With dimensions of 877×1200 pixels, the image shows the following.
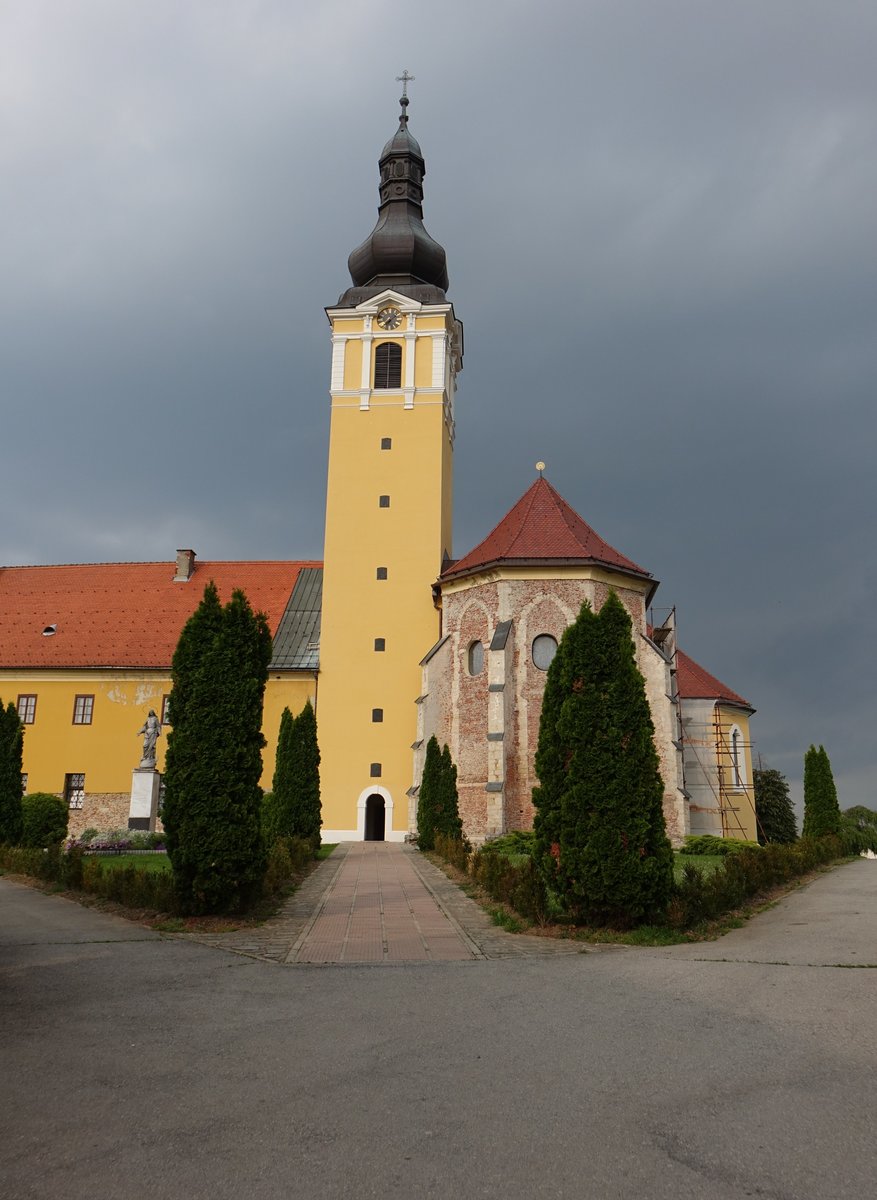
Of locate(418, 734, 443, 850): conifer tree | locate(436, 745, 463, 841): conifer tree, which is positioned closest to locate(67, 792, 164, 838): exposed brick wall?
locate(418, 734, 443, 850): conifer tree

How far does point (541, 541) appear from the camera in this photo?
30.1 m

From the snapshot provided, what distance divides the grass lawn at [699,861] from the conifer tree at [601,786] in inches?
230

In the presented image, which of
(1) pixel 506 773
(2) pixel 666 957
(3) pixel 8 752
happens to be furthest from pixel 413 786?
(2) pixel 666 957

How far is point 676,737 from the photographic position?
1116 inches

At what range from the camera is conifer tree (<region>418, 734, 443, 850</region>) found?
964 inches

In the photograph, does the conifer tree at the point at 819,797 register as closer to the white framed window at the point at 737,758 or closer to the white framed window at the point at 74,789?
the white framed window at the point at 737,758

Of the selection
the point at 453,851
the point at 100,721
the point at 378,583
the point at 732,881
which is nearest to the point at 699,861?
the point at 453,851

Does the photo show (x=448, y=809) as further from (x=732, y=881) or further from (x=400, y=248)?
(x=400, y=248)

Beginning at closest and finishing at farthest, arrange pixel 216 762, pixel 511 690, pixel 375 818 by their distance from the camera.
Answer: pixel 216 762
pixel 511 690
pixel 375 818

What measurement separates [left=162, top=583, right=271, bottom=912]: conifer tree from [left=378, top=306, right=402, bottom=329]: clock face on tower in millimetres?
25420

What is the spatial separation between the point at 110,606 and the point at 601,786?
3219cm

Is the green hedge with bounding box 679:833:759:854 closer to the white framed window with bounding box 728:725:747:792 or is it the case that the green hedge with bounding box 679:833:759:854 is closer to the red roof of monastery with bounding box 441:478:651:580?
the red roof of monastery with bounding box 441:478:651:580

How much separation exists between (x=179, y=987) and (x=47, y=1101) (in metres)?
3.20

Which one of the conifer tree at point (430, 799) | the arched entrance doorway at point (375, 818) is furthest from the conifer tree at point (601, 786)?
the arched entrance doorway at point (375, 818)
